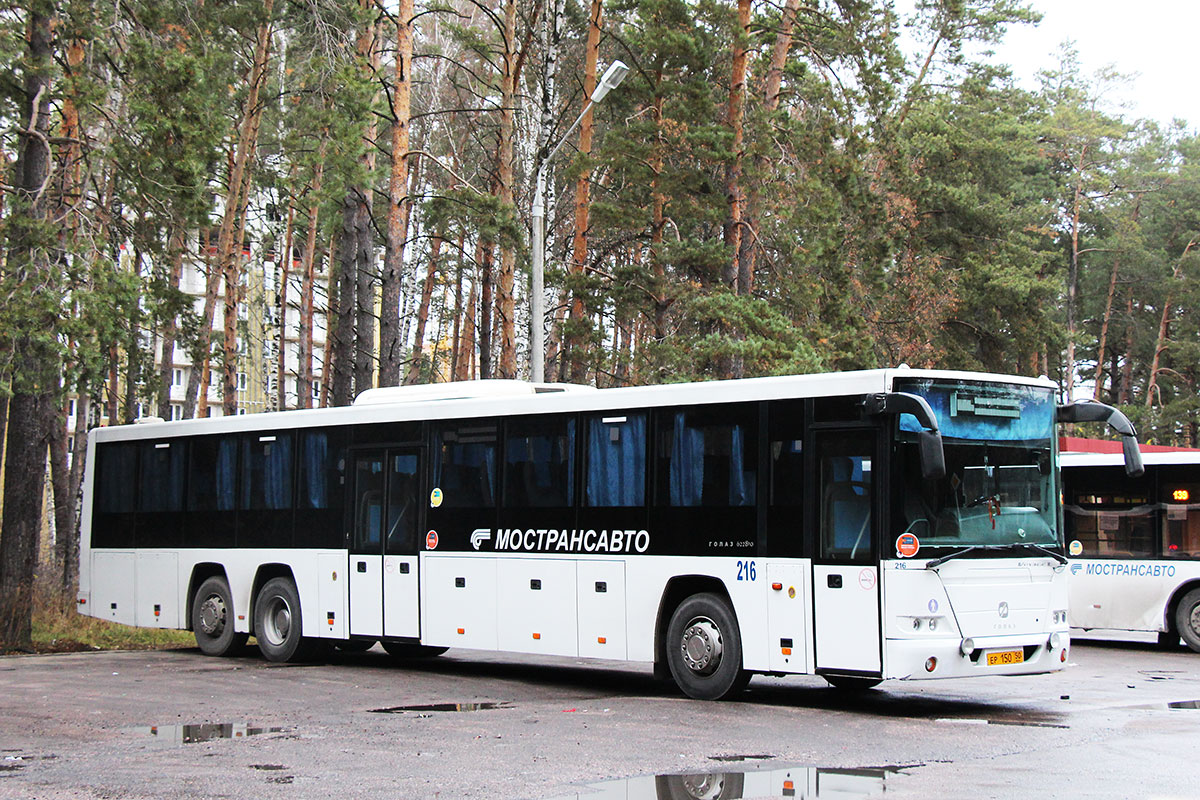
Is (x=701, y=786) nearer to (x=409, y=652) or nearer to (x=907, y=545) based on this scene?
(x=907, y=545)

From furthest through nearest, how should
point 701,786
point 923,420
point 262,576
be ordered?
point 262,576 < point 923,420 < point 701,786

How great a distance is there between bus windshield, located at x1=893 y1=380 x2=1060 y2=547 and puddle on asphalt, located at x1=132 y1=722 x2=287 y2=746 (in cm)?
582

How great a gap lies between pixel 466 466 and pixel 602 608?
2759 mm

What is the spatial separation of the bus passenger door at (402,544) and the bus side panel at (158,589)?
4.49 metres

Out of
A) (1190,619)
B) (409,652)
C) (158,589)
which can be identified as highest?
(158,589)

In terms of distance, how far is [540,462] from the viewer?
15.9 meters

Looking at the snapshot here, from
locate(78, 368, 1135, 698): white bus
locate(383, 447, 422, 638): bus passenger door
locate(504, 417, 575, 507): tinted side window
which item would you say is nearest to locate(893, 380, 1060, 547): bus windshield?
locate(78, 368, 1135, 698): white bus

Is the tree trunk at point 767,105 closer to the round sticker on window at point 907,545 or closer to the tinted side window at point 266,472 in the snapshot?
the tinted side window at point 266,472

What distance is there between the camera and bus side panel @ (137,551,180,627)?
20.4 meters

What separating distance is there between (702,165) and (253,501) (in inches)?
588

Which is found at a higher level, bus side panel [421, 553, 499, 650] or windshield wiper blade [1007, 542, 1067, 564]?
windshield wiper blade [1007, 542, 1067, 564]

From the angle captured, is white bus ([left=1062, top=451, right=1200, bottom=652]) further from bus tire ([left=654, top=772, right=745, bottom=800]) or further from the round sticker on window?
bus tire ([left=654, top=772, right=745, bottom=800])

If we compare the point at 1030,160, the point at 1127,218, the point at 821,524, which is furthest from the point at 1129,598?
the point at 1127,218

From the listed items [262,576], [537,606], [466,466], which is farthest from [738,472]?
[262,576]
